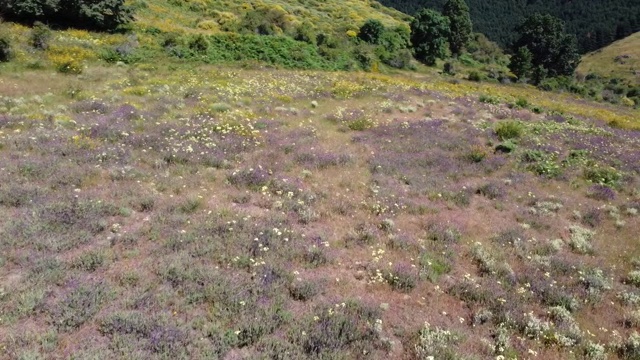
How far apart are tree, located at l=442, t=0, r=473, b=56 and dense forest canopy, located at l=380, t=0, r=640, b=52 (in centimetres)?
7249

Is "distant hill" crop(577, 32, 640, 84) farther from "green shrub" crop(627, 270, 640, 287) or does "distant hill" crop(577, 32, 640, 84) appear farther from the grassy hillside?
"green shrub" crop(627, 270, 640, 287)

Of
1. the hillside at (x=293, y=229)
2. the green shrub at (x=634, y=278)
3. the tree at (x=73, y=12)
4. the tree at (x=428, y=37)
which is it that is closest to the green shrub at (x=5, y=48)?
the hillside at (x=293, y=229)

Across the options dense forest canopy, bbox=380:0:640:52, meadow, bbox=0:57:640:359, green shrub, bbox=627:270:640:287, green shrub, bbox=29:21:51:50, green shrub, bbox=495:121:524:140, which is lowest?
meadow, bbox=0:57:640:359

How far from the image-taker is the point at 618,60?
12575cm

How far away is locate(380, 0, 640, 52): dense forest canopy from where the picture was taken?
516 feet

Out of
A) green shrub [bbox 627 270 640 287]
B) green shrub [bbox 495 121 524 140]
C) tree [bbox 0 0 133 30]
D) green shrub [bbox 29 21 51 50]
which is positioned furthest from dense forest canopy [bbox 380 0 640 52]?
green shrub [bbox 627 270 640 287]

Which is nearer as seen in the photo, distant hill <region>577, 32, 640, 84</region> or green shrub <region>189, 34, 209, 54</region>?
green shrub <region>189, 34, 209, 54</region>

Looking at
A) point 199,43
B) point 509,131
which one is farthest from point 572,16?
point 509,131

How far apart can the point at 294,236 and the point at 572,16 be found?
212m

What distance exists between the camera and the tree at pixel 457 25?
83.4 metres

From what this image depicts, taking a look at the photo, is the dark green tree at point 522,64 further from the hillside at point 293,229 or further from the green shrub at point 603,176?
the green shrub at point 603,176

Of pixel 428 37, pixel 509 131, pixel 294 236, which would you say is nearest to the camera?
pixel 294 236

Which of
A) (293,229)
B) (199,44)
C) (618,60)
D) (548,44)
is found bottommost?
(293,229)

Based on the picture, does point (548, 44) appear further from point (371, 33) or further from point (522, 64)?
point (371, 33)
